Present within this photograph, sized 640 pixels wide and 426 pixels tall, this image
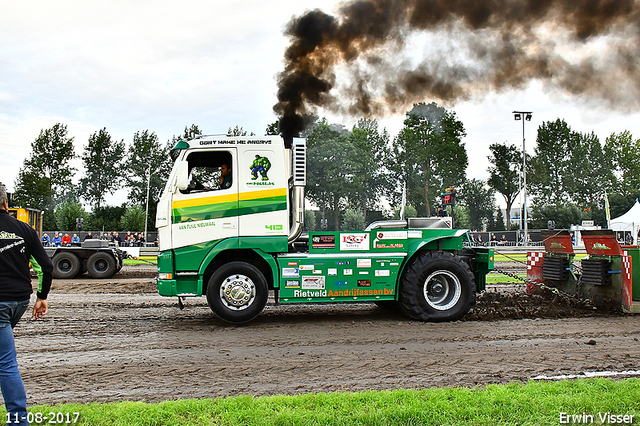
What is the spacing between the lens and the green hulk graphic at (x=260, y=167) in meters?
8.05

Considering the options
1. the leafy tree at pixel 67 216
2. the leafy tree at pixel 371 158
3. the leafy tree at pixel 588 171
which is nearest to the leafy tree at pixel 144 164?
the leafy tree at pixel 67 216

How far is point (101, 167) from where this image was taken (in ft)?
202

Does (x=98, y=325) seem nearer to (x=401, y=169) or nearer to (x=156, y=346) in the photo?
(x=156, y=346)

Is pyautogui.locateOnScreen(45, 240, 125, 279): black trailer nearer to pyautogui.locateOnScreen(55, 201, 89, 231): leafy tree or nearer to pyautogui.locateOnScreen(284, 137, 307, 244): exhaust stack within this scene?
pyautogui.locateOnScreen(284, 137, 307, 244): exhaust stack

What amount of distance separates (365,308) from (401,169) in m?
26.8

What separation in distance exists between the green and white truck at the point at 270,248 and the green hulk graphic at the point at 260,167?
0.02m

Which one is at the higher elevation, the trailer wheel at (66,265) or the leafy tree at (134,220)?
the leafy tree at (134,220)

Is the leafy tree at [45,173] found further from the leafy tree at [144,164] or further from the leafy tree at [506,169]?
the leafy tree at [506,169]

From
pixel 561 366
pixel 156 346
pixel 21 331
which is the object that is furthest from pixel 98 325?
pixel 561 366

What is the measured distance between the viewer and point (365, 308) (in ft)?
32.9

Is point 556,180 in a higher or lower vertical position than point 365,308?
higher

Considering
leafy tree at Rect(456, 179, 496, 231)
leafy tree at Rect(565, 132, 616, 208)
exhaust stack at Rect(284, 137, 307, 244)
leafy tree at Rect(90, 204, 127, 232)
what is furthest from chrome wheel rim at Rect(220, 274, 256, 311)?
leafy tree at Rect(565, 132, 616, 208)

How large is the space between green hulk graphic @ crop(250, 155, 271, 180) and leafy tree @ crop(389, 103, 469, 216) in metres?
22.9

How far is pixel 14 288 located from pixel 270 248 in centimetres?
448
